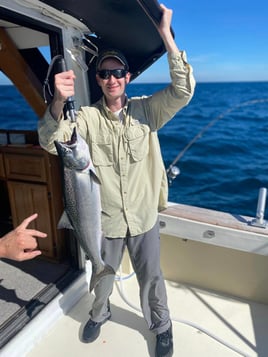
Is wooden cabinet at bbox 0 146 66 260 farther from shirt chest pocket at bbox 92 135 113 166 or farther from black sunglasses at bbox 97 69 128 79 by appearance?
black sunglasses at bbox 97 69 128 79

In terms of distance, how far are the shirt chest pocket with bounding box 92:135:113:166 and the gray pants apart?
55 cm

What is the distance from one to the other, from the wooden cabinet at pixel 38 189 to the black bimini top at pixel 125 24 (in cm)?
99

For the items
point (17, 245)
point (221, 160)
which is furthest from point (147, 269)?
point (221, 160)

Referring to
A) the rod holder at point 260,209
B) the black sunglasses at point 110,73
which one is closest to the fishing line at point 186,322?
the rod holder at point 260,209

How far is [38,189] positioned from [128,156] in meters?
1.47

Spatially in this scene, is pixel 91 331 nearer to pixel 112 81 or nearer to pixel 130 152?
pixel 130 152

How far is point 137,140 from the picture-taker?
200cm

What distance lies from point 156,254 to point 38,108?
166cm

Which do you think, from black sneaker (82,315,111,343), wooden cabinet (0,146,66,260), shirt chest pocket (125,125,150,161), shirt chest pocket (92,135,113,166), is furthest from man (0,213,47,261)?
wooden cabinet (0,146,66,260)

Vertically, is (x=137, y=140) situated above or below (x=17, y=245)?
above

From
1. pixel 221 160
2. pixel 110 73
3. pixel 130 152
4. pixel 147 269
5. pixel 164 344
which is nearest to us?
pixel 110 73

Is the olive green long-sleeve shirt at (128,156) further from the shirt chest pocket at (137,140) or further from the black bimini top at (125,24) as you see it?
the black bimini top at (125,24)

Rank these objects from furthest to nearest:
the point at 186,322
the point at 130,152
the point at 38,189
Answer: the point at 38,189, the point at 186,322, the point at 130,152

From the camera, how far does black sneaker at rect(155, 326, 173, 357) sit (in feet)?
7.45
